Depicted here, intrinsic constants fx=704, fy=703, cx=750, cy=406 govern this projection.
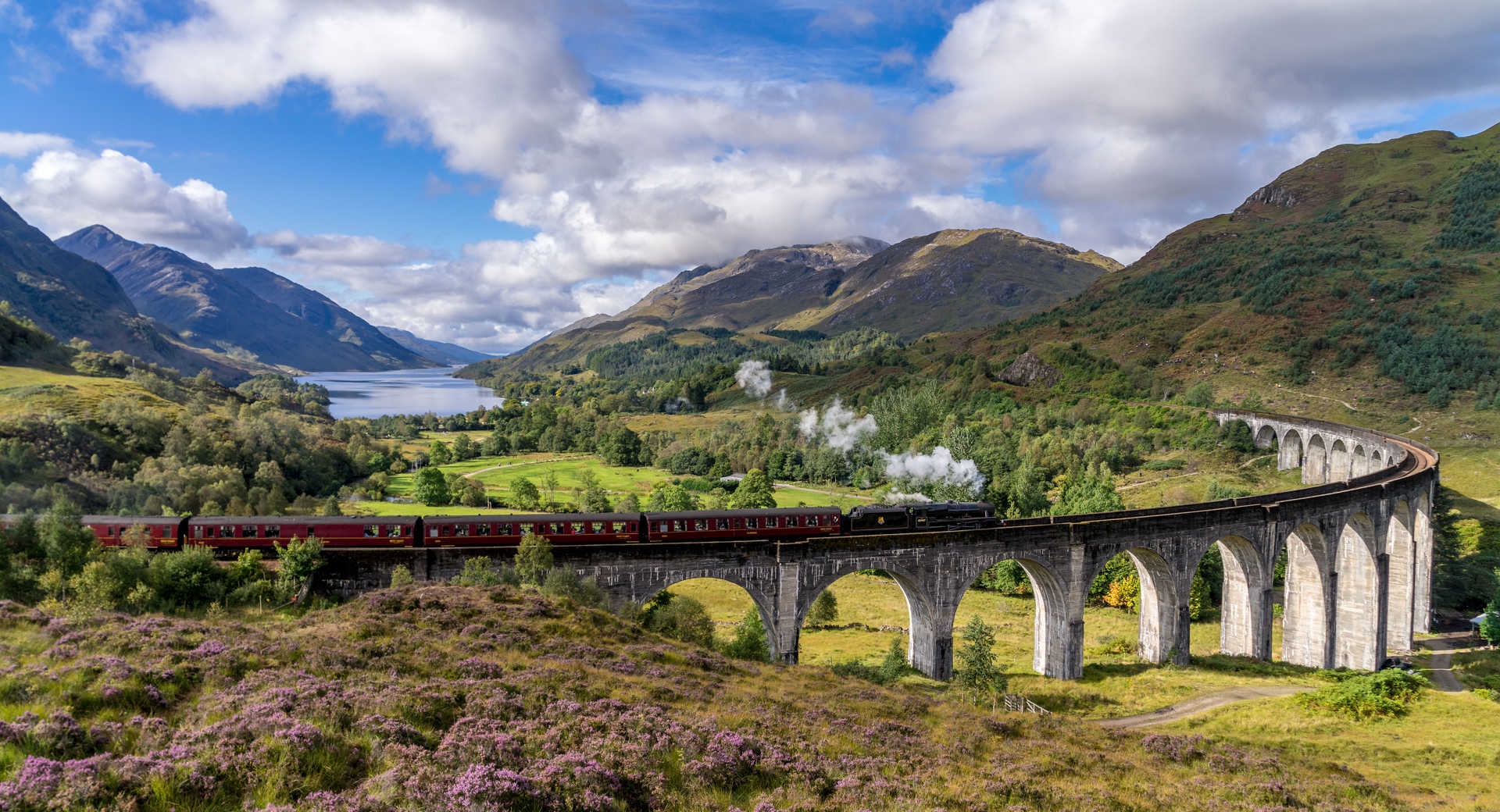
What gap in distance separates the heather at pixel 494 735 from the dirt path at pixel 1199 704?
8.45 meters

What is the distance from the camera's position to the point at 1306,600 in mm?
50812

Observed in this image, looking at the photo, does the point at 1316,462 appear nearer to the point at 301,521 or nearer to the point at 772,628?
the point at 772,628

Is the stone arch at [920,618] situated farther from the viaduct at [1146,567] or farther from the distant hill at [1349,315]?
the distant hill at [1349,315]

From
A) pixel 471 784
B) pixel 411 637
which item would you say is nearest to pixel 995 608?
pixel 411 637

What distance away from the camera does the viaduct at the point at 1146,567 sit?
118 ft

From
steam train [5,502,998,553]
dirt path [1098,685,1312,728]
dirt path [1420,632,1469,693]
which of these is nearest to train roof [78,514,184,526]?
steam train [5,502,998,553]

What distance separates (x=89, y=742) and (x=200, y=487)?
62573 millimetres

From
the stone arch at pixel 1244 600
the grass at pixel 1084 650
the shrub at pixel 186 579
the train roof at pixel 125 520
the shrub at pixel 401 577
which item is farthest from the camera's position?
the stone arch at pixel 1244 600

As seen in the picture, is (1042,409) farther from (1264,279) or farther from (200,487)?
(200,487)

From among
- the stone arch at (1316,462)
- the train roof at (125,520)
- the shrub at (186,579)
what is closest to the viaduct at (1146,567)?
the shrub at (186,579)

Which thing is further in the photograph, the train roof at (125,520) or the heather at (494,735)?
the train roof at (125,520)

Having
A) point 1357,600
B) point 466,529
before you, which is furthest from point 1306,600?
point 466,529

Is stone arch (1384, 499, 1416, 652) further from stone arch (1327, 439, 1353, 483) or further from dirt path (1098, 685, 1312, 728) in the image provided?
stone arch (1327, 439, 1353, 483)

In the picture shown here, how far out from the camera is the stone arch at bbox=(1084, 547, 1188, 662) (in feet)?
142
